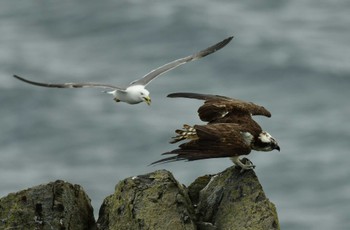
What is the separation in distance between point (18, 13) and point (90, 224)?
55.4m

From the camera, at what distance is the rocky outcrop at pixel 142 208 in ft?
66.9

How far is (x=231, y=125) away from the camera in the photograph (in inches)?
856

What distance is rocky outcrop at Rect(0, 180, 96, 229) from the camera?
2041cm

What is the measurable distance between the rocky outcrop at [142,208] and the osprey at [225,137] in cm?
55

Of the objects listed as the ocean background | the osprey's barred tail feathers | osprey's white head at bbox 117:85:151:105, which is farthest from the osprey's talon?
the ocean background

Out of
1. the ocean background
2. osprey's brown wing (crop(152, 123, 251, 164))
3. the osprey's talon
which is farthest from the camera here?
the ocean background

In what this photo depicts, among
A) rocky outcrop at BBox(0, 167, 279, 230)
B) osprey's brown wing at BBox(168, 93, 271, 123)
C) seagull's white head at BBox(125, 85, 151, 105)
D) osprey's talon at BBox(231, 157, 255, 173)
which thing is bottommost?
rocky outcrop at BBox(0, 167, 279, 230)

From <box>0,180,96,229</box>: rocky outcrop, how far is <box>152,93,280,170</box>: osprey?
181 centimetres

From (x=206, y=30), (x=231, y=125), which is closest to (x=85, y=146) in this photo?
(x=206, y=30)

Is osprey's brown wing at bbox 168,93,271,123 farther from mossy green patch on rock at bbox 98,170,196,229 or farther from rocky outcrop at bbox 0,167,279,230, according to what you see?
mossy green patch on rock at bbox 98,170,196,229

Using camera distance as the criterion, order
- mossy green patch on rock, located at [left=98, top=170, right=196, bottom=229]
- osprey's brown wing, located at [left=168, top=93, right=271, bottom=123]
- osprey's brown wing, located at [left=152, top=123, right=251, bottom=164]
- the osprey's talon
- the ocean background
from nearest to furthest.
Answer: mossy green patch on rock, located at [left=98, top=170, right=196, bottom=229], osprey's brown wing, located at [left=152, top=123, right=251, bottom=164], the osprey's talon, osprey's brown wing, located at [left=168, top=93, right=271, bottom=123], the ocean background

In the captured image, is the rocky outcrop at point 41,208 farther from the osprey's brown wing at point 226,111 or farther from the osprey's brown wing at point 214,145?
the osprey's brown wing at point 226,111

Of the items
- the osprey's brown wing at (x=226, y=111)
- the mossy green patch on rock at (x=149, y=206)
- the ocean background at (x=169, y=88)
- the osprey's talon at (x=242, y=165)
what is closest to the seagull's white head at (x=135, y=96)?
the osprey's brown wing at (x=226, y=111)

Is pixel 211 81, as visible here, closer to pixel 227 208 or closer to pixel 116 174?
pixel 116 174
